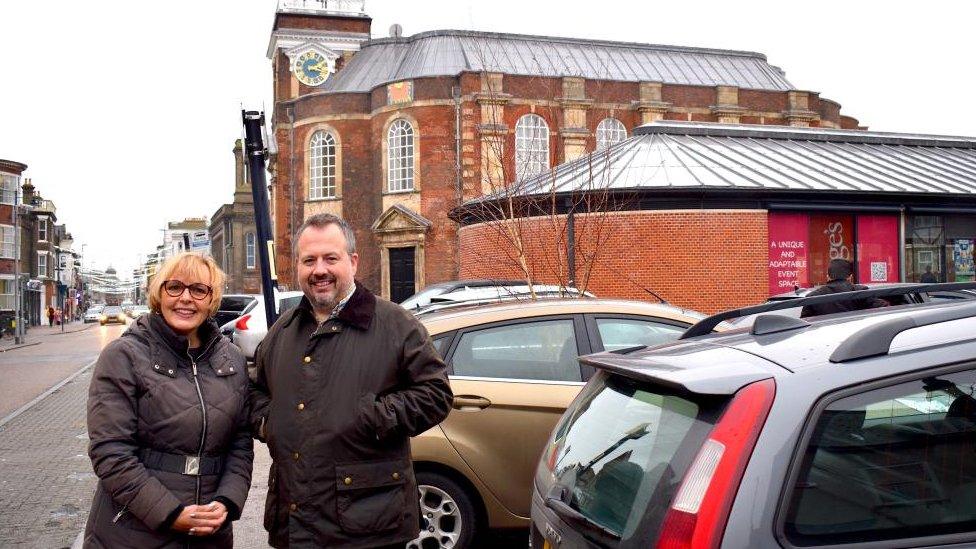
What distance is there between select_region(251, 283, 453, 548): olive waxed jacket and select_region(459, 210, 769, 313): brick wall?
16386 millimetres

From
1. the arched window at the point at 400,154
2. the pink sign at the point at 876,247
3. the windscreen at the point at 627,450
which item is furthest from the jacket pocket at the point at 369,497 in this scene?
the arched window at the point at 400,154

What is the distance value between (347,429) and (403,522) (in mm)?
411

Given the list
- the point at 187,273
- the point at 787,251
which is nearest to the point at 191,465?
the point at 187,273

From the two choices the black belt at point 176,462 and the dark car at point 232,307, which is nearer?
the black belt at point 176,462

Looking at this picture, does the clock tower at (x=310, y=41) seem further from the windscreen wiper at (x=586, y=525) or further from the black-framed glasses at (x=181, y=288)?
the windscreen wiper at (x=586, y=525)

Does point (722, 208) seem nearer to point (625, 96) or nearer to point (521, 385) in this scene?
point (521, 385)

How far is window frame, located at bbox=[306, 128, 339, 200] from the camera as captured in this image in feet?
139

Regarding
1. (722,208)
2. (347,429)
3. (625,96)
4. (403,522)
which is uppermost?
(625,96)

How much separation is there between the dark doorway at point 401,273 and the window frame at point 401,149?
9.80 ft

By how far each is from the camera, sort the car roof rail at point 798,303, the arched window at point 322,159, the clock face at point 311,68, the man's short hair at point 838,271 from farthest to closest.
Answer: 1. the clock face at point 311,68
2. the arched window at point 322,159
3. the man's short hair at point 838,271
4. the car roof rail at point 798,303

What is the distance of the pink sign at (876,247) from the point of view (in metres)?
20.4

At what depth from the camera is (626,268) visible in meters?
20.5

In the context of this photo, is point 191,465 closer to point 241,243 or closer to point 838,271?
point 838,271

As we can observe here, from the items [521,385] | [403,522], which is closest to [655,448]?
[403,522]
